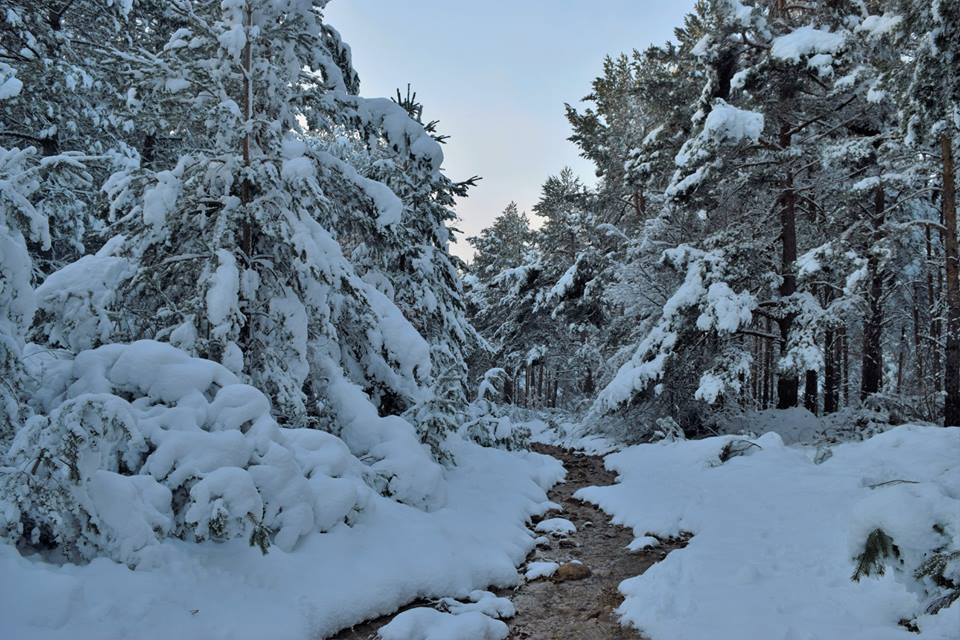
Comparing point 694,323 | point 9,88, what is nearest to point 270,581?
point 9,88

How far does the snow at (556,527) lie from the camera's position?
24.1 feet

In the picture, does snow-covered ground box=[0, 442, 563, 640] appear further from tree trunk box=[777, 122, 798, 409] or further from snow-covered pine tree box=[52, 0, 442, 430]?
tree trunk box=[777, 122, 798, 409]

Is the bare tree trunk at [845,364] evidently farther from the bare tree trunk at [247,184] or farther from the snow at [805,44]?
the bare tree trunk at [247,184]

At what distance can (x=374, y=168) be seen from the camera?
1289 cm

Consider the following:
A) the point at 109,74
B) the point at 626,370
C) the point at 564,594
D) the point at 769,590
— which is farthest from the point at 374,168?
the point at 769,590

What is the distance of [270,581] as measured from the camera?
3936 mm

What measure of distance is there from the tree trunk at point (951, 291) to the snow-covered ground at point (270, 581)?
8631 mm

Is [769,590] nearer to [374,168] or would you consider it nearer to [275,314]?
[275,314]

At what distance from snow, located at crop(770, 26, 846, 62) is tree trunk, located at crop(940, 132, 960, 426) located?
3170mm

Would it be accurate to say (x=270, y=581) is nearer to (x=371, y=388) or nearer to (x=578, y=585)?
(x=578, y=585)

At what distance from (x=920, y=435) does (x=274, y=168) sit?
9.22 m

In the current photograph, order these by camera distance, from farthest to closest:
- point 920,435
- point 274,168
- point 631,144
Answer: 1. point 631,144
2. point 920,435
3. point 274,168

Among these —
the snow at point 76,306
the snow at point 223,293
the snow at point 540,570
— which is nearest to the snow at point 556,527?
the snow at point 540,570

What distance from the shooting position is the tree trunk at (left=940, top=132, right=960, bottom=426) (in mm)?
9453
